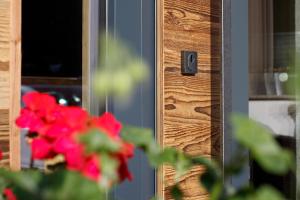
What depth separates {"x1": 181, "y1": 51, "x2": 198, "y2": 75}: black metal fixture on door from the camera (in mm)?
2939

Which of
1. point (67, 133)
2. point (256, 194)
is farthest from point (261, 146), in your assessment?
point (67, 133)

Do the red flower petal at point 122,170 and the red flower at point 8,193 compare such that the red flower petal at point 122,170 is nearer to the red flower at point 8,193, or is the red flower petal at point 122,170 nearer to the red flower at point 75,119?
the red flower at point 75,119

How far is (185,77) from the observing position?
297cm

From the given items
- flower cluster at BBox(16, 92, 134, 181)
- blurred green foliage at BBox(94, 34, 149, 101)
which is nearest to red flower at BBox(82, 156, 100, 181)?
flower cluster at BBox(16, 92, 134, 181)

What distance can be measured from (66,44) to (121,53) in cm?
29

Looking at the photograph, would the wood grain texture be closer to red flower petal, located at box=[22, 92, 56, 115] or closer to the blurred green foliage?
the blurred green foliage

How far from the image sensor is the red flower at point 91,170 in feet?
2.73

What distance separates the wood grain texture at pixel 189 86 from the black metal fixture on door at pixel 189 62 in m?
0.02

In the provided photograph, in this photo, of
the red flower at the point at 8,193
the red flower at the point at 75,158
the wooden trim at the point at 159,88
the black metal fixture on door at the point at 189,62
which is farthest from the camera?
the black metal fixture on door at the point at 189,62

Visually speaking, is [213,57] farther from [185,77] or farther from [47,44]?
[47,44]

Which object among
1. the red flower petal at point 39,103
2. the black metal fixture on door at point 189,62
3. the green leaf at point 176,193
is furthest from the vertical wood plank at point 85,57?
the green leaf at point 176,193

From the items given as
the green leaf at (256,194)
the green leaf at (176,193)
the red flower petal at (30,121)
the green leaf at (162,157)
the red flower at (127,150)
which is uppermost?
the red flower petal at (30,121)

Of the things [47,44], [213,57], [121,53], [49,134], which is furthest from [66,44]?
[49,134]

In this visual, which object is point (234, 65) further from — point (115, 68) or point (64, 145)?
point (64, 145)
